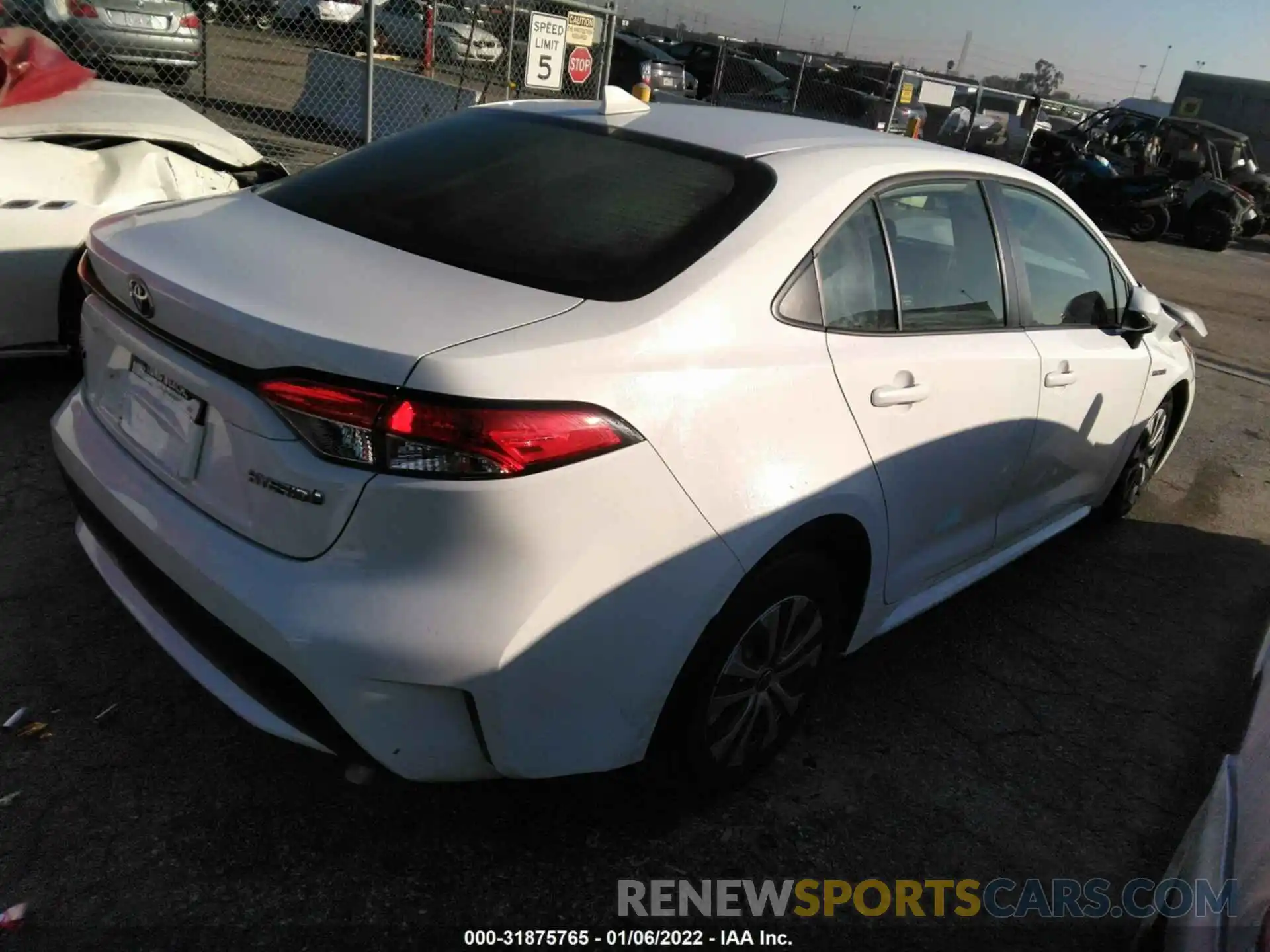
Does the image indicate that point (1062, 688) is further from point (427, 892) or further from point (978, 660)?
point (427, 892)

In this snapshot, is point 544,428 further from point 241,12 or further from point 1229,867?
point 241,12

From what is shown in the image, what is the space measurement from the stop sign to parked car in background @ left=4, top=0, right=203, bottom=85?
3.96 meters

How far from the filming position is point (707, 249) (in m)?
2.23

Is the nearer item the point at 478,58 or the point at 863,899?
the point at 863,899

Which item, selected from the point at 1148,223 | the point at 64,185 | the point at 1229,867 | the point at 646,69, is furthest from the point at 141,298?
the point at 1148,223

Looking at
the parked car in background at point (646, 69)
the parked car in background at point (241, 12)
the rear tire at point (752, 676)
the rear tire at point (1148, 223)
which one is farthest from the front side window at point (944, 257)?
the rear tire at point (1148, 223)

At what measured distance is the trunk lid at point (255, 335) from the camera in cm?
182

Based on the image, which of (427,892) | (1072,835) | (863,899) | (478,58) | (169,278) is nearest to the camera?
(169,278)

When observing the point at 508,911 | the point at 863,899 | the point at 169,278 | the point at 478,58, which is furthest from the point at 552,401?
the point at 478,58

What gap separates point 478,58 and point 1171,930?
10771 mm

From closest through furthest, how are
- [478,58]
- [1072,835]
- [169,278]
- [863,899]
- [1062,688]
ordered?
[169,278] < [863,899] < [1072,835] < [1062,688] < [478,58]

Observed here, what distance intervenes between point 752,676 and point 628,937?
25.8 inches

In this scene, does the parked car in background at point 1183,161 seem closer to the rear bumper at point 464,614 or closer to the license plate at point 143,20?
the license plate at point 143,20

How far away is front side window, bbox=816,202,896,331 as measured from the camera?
8.07 feet
